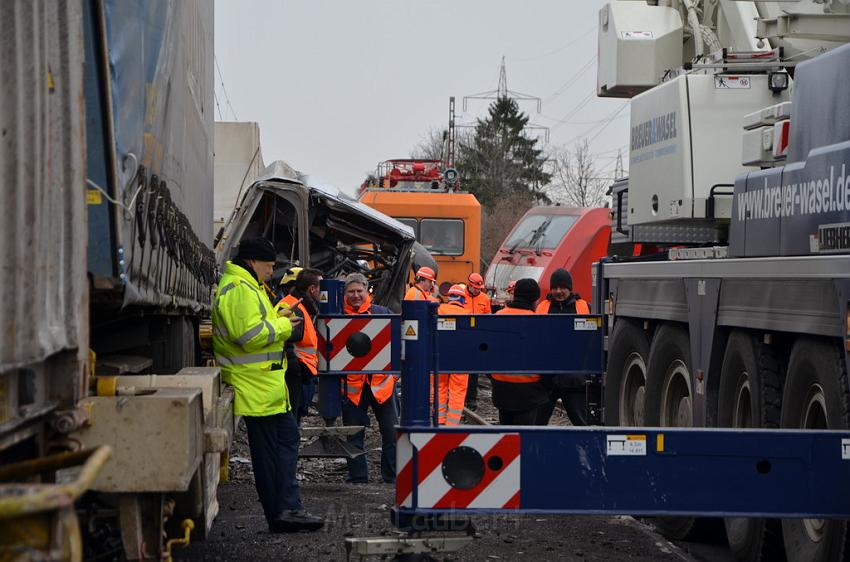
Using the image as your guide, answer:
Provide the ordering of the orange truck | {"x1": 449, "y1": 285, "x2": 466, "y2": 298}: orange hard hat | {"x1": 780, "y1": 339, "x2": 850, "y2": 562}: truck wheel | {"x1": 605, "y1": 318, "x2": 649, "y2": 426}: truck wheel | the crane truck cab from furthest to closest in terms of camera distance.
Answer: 1. the orange truck
2. {"x1": 449, "y1": 285, "x2": 466, "y2": 298}: orange hard hat
3. {"x1": 605, "y1": 318, "x2": 649, "y2": 426}: truck wheel
4. the crane truck cab
5. {"x1": 780, "y1": 339, "x2": 850, "y2": 562}: truck wheel

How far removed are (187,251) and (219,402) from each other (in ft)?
4.31

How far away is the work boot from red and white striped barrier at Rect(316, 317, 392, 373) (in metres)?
1.34

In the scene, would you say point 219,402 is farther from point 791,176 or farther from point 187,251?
point 791,176

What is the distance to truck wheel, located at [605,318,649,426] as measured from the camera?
9961 millimetres

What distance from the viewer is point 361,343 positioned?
979 centimetres

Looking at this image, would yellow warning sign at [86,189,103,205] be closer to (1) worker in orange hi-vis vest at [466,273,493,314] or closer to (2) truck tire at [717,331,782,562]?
(2) truck tire at [717,331,782,562]

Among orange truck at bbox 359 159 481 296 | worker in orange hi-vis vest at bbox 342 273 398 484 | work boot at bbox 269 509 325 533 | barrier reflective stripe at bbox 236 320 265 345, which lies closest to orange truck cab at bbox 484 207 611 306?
orange truck at bbox 359 159 481 296

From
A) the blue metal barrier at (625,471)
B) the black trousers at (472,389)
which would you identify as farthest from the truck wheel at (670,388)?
the black trousers at (472,389)

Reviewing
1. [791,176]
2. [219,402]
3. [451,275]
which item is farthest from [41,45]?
[451,275]

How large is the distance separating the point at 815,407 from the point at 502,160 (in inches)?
2981

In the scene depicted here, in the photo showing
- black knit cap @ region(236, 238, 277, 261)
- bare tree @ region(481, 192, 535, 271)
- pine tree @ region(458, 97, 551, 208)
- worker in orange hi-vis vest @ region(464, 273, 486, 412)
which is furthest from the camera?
pine tree @ region(458, 97, 551, 208)

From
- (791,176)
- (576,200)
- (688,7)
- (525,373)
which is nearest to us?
(791,176)

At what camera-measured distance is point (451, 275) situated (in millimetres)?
27062

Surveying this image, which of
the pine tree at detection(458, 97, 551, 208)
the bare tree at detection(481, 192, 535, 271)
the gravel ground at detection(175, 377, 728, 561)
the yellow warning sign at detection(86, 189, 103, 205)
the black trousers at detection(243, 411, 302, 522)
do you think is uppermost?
the pine tree at detection(458, 97, 551, 208)
